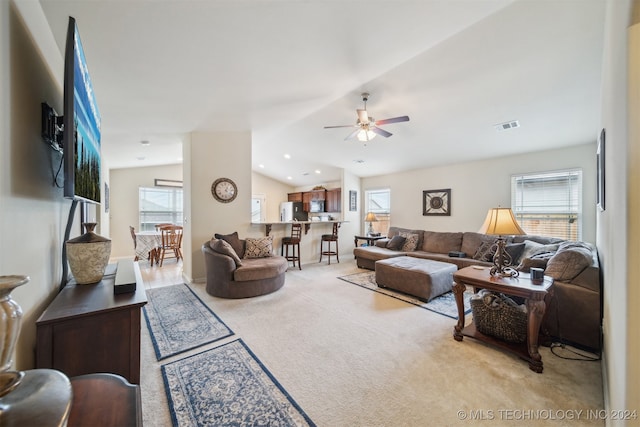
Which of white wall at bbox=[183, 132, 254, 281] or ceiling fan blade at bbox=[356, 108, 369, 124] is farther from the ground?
ceiling fan blade at bbox=[356, 108, 369, 124]

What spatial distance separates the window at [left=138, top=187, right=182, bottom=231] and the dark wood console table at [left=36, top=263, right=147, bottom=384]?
6569 millimetres

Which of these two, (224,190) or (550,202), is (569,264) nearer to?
(550,202)

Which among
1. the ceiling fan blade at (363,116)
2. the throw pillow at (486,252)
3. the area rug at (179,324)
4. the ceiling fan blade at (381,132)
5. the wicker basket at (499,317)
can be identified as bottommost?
the area rug at (179,324)

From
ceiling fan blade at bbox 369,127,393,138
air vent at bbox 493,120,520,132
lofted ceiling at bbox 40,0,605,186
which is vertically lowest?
ceiling fan blade at bbox 369,127,393,138

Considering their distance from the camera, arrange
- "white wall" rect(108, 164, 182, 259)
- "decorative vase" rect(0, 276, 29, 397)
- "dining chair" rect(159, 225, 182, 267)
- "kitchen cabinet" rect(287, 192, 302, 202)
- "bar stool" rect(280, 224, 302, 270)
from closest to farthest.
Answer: "decorative vase" rect(0, 276, 29, 397) → "bar stool" rect(280, 224, 302, 270) → "dining chair" rect(159, 225, 182, 267) → "white wall" rect(108, 164, 182, 259) → "kitchen cabinet" rect(287, 192, 302, 202)

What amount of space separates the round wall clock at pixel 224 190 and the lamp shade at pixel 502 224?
401cm

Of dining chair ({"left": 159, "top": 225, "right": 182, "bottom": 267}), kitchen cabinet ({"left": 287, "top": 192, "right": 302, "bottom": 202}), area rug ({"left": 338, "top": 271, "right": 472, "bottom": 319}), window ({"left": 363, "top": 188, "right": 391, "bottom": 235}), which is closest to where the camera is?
area rug ({"left": 338, "top": 271, "right": 472, "bottom": 319})

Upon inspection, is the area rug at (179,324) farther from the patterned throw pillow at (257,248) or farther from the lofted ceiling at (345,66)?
the lofted ceiling at (345,66)

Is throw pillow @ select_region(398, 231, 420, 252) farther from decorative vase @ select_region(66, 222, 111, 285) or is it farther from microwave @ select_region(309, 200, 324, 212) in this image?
decorative vase @ select_region(66, 222, 111, 285)

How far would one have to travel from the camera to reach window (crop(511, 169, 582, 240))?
4.17m

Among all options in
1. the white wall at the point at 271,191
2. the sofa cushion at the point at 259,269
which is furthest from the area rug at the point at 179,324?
the white wall at the point at 271,191

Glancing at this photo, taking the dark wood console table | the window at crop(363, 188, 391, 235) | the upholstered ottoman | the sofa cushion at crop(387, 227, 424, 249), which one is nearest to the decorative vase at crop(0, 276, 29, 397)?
the dark wood console table

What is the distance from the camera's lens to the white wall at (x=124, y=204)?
263 inches

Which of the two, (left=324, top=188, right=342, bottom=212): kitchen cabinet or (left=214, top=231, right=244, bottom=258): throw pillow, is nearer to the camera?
(left=214, top=231, right=244, bottom=258): throw pillow
